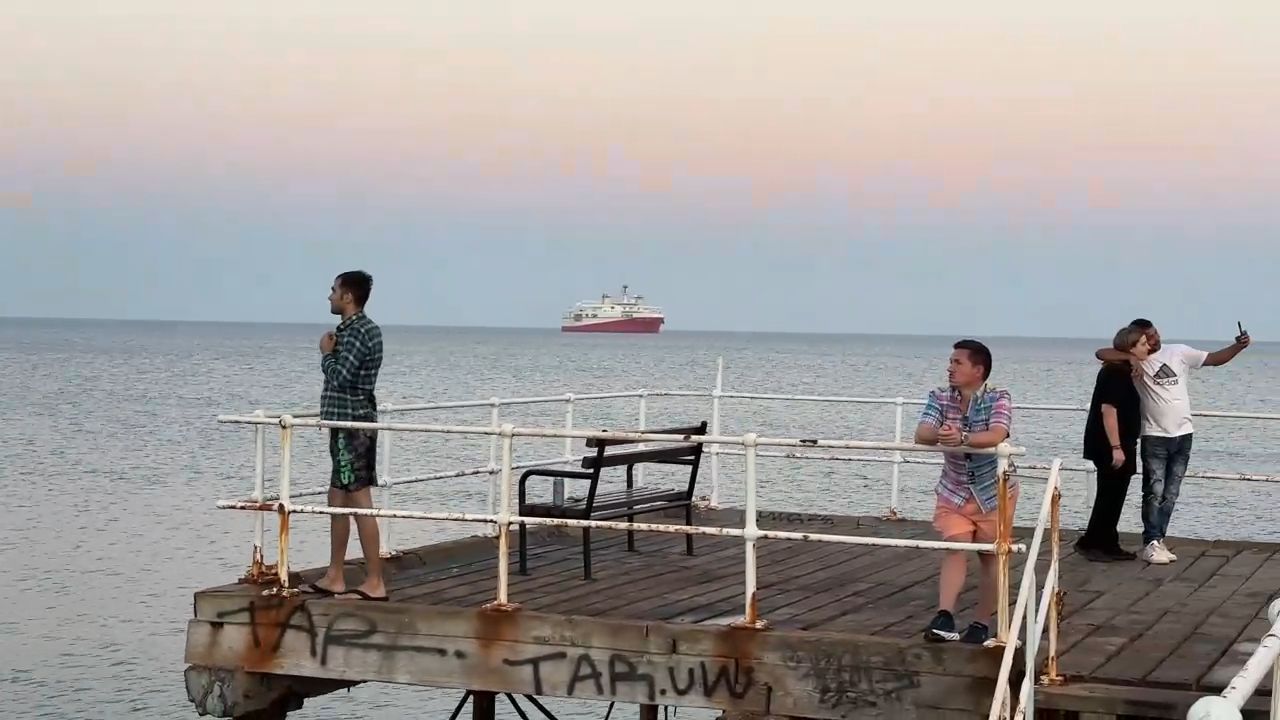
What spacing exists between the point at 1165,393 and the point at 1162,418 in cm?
18

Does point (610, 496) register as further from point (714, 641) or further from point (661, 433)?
point (714, 641)

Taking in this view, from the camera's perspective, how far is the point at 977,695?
7738mm

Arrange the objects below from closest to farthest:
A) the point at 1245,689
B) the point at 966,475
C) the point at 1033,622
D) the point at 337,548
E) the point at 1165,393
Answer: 1. the point at 1245,689
2. the point at 1033,622
3. the point at 966,475
4. the point at 337,548
5. the point at 1165,393

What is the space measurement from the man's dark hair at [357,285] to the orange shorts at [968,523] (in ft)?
10.9

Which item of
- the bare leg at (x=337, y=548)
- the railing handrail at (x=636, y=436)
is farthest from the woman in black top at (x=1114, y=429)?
the bare leg at (x=337, y=548)

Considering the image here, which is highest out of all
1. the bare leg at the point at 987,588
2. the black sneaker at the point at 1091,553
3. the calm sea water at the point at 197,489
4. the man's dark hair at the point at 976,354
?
the man's dark hair at the point at 976,354

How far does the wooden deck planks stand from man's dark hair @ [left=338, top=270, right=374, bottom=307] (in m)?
1.74

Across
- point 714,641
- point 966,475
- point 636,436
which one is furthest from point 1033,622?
point 636,436

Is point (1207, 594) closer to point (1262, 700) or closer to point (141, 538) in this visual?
point (1262, 700)

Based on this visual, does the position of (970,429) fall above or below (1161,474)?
above

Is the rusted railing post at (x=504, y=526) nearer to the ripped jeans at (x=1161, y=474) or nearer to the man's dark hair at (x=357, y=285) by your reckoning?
the man's dark hair at (x=357, y=285)

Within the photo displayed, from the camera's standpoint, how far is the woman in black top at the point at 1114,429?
1119cm

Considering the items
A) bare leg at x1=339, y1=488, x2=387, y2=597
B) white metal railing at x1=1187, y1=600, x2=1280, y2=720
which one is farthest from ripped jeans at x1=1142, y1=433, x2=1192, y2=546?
white metal railing at x1=1187, y1=600, x2=1280, y2=720

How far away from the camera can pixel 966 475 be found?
→ 26.7ft
